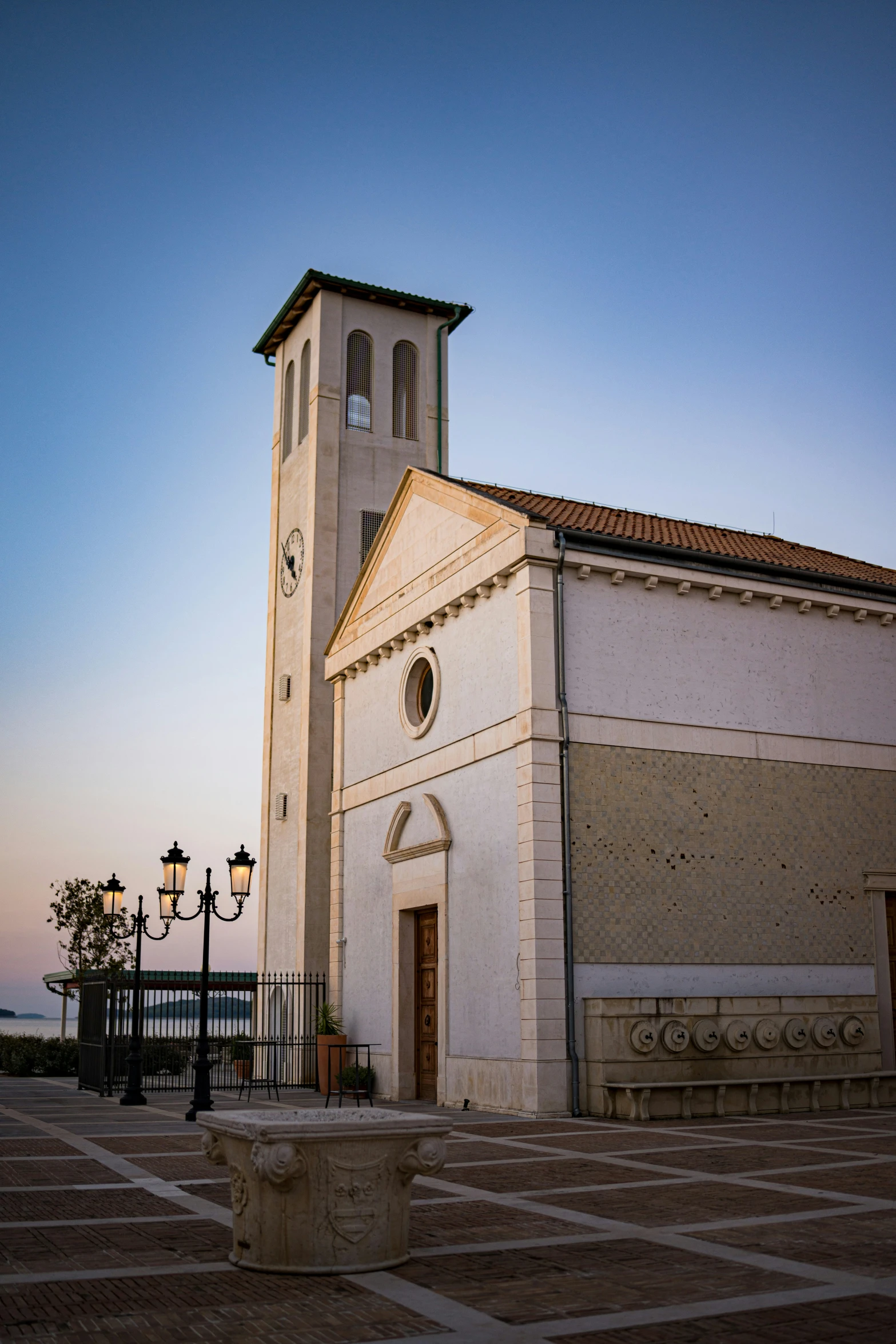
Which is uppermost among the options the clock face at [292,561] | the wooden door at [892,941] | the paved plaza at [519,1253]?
the clock face at [292,561]

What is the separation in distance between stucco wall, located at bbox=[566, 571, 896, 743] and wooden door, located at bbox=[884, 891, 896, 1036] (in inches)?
103

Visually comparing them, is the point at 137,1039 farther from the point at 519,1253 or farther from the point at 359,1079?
the point at 519,1253

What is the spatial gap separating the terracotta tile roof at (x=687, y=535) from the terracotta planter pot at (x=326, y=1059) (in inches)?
407

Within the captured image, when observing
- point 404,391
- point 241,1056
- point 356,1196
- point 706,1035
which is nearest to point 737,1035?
point 706,1035

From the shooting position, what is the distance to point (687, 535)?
22391mm

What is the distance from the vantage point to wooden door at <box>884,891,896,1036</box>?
1964 centimetres

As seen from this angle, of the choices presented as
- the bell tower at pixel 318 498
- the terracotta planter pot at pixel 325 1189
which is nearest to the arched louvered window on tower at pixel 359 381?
the bell tower at pixel 318 498

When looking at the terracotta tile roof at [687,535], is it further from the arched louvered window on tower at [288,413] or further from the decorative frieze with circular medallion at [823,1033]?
the arched louvered window on tower at [288,413]

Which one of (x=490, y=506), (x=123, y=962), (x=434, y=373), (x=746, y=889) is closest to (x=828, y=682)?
(x=746, y=889)

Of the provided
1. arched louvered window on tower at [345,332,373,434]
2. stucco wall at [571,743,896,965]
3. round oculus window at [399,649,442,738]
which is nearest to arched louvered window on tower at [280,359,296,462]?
arched louvered window on tower at [345,332,373,434]

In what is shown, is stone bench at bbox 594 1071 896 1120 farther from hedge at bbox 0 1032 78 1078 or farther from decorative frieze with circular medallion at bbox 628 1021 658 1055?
hedge at bbox 0 1032 78 1078

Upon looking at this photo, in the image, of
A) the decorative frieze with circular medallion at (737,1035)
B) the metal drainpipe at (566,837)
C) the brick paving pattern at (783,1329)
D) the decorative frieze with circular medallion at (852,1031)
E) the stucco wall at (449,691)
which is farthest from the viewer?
the stucco wall at (449,691)

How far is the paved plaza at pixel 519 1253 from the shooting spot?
5801mm

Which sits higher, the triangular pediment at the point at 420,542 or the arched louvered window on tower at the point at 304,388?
the arched louvered window on tower at the point at 304,388
